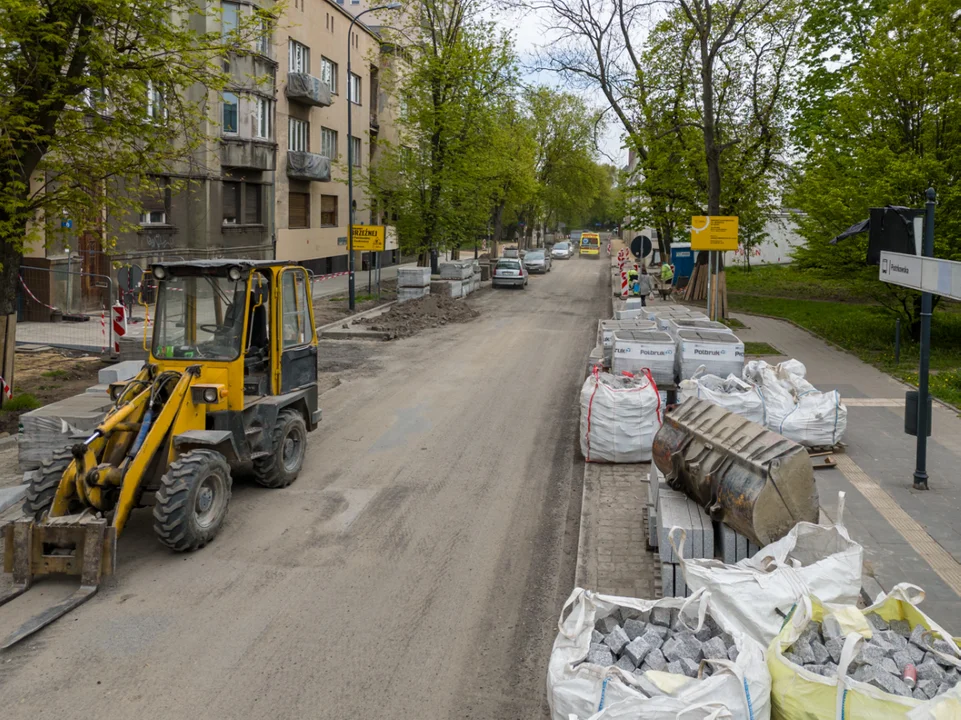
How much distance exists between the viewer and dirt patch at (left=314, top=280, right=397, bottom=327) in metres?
27.3

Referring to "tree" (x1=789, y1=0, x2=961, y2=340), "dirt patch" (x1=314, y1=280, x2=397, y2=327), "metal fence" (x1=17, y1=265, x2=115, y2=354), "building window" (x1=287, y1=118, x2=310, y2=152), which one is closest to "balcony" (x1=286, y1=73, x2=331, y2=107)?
"building window" (x1=287, y1=118, x2=310, y2=152)

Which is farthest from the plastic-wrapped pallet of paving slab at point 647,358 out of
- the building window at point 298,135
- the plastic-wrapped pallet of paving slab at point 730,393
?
the building window at point 298,135

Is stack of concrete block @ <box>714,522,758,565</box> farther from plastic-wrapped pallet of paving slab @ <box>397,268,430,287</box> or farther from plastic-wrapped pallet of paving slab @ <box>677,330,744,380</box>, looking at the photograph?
plastic-wrapped pallet of paving slab @ <box>397,268,430,287</box>

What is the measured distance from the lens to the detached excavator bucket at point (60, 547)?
7.39 metres

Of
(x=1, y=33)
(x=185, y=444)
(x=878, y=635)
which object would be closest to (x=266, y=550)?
(x=185, y=444)

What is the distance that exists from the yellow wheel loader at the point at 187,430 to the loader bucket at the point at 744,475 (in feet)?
14.3

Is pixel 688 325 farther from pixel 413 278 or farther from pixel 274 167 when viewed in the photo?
pixel 274 167

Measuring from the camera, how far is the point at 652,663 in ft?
15.5

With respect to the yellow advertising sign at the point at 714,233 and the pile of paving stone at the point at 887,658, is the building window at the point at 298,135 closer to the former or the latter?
the yellow advertising sign at the point at 714,233

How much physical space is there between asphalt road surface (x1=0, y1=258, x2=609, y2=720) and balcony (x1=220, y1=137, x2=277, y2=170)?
23.2 meters

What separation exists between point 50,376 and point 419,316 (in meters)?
12.3

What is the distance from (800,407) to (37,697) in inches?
366

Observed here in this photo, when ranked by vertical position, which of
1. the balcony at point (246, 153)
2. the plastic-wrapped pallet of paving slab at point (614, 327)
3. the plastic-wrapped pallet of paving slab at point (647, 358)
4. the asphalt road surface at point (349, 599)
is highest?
the balcony at point (246, 153)

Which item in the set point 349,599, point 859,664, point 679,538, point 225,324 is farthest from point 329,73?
point 859,664
